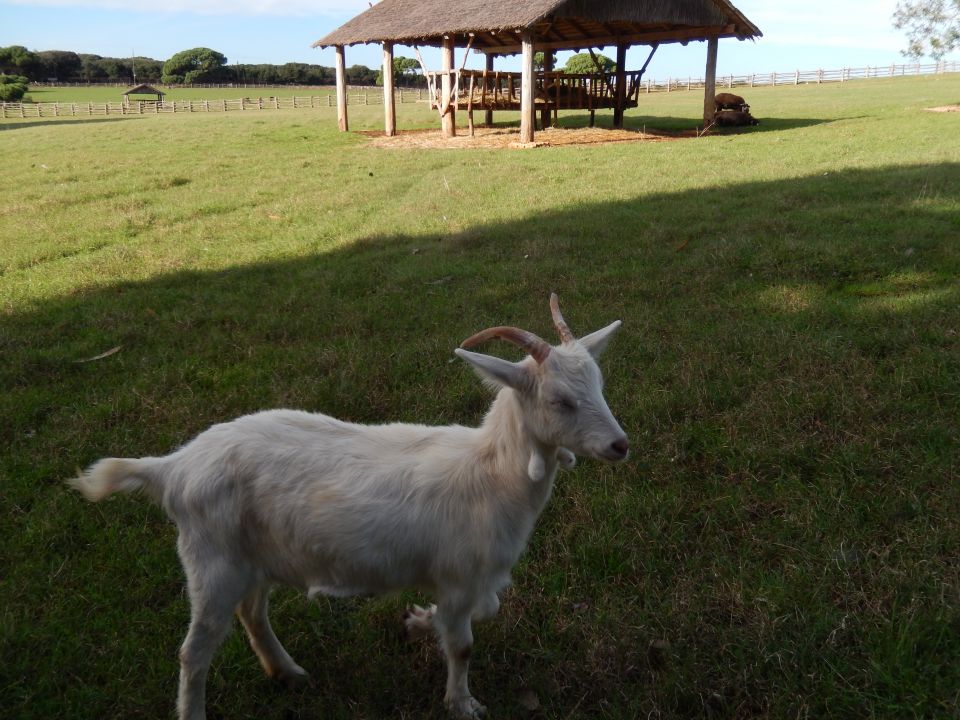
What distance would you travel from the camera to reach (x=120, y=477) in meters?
2.74

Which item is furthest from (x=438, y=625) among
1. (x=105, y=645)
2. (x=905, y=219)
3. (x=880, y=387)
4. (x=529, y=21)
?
(x=529, y=21)

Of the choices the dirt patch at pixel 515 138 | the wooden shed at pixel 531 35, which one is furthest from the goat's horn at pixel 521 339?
the wooden shed at pixel 531 35

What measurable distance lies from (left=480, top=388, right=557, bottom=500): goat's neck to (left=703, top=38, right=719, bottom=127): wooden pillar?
2038 centimetres

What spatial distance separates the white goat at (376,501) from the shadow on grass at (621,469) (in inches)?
19.8

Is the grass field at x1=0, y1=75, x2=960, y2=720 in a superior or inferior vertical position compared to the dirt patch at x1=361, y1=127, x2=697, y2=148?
inferior

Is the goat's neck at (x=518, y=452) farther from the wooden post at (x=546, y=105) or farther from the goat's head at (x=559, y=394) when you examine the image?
the wooden post at (x=546, y=105)

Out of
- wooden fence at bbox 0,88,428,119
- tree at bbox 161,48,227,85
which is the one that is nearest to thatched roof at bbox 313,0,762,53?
wooden fence at bbox 0,88,428,119

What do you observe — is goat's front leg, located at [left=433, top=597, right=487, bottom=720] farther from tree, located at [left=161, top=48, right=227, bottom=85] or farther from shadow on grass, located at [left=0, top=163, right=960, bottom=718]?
tree, located at [left=161, top=48, right=227, bottom=85]

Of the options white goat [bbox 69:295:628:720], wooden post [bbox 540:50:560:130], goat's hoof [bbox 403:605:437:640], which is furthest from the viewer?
wooden post [bbox 540:50:560:130]

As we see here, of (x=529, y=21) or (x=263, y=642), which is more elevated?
(x=529, y=21)

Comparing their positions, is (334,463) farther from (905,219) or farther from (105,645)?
(905,219)

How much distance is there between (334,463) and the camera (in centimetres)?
274

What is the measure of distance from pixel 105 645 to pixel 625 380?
343cm

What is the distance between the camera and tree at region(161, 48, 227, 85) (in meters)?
96.6
